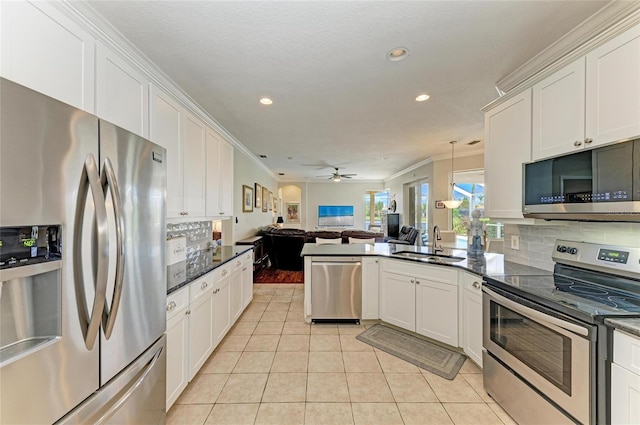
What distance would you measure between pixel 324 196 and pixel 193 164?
7.51m

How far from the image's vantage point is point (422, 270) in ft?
9.02

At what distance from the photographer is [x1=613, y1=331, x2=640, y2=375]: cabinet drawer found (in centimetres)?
111

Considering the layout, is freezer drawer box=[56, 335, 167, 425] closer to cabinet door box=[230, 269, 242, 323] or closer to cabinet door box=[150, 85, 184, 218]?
cabinet door box=[150, 85, 184, 218]

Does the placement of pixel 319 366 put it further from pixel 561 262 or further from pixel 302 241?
pixel 302 241

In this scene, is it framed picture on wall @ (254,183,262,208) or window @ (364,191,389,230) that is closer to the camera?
framed picture on wall @ (254,183,262,208)

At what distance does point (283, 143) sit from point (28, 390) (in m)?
4.19

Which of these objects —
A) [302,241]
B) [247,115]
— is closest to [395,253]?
[247,115]

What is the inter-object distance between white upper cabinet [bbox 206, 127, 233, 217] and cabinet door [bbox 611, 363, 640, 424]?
11.0 ft

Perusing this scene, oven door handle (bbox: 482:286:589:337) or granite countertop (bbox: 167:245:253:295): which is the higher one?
granite countertop (bbox: 167:245:253:295)

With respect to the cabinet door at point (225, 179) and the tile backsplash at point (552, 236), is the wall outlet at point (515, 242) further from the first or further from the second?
the cabinet door at point (225, 179)

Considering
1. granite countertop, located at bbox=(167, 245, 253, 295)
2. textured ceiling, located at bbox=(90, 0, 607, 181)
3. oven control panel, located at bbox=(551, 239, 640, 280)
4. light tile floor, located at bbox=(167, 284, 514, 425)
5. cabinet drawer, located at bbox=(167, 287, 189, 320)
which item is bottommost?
light tile floor, located at bbox=(167, 284, 514, 425)

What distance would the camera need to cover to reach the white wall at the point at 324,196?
32.4 feet

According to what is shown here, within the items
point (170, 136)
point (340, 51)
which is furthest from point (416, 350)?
point (170, 136)

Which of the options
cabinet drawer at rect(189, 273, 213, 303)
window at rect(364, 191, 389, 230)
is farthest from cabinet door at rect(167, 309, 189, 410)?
window at rect(364, 191, 389, 230)
